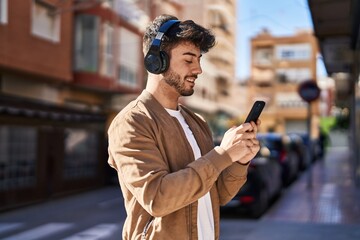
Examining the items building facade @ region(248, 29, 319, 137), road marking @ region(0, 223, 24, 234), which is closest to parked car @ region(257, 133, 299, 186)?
road marking @ region(0, 223, 24, 234)

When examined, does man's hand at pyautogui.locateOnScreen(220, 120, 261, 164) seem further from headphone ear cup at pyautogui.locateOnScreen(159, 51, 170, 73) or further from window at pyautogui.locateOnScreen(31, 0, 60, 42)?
window at pyautogui.locateOnScreen(31, 0, 60, 42)

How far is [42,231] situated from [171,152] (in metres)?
8.08

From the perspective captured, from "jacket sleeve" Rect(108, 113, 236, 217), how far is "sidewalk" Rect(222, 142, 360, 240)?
21.4ft

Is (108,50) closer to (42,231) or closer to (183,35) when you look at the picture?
(42,231)

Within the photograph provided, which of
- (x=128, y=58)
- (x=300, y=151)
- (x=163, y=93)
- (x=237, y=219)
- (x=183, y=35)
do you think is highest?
(x=128, y=58)

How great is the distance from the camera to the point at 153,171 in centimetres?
185

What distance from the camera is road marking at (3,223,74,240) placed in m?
8.98

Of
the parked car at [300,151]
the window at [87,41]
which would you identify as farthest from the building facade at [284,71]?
the window at [87,41]

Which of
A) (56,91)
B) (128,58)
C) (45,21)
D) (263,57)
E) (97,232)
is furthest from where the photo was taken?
(263,57)

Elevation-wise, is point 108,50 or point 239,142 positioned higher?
point 108,50

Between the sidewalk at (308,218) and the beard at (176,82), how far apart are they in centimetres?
640

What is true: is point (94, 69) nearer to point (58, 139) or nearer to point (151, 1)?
point (58, 139)

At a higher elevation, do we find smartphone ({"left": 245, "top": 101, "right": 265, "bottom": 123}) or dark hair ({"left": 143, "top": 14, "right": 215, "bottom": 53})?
dark hair ({"left": 143, "top": 14, "right": 215, "bottom": 53})

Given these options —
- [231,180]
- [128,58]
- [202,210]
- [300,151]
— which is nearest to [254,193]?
[231,180]
